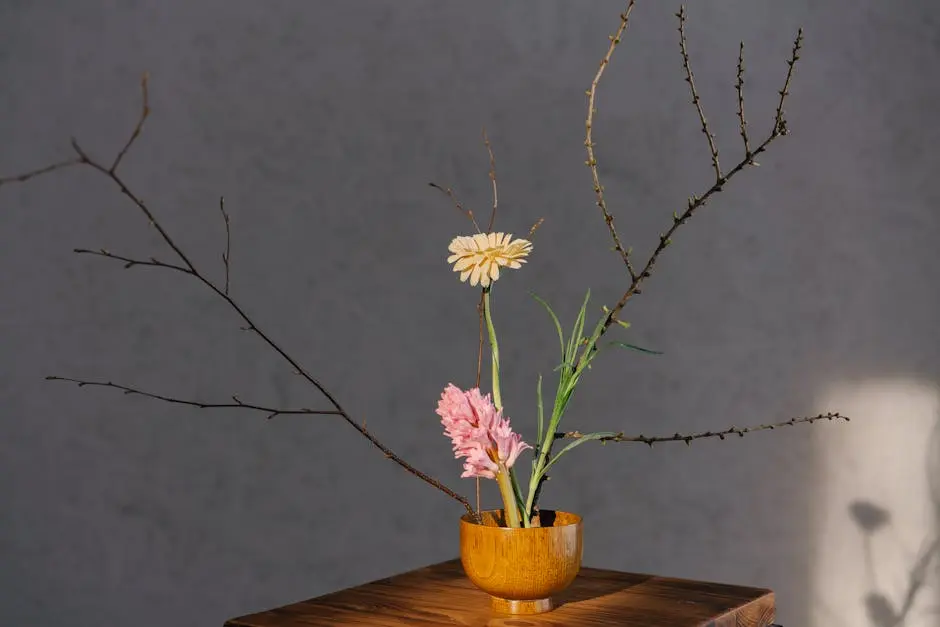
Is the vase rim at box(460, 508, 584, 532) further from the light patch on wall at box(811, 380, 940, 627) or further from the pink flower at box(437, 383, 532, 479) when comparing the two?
the light patch on wall at box(811, 380, 940, 627)

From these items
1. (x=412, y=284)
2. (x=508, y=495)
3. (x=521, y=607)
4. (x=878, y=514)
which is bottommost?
(x=521, y=607)

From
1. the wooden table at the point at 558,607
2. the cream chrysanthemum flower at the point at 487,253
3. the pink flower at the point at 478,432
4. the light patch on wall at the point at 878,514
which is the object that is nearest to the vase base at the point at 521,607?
the wooden table at the point at 558,607

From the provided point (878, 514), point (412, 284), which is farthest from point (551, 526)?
point (878, 514)

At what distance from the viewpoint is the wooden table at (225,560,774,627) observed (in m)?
1.26

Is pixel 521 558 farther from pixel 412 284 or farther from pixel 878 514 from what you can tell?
pixel 878 514

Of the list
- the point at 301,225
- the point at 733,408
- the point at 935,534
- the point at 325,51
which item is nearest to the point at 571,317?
the point at 733,408

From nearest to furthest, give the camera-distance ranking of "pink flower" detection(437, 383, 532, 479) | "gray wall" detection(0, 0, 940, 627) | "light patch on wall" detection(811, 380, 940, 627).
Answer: "pink flower" detection(437, 383, 532, 479), "gray wall" detection(0, 0, 940, 627), "light patch on wall" detection(811, 380, 940, 627)

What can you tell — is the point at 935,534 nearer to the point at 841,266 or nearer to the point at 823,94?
the point at 841,266

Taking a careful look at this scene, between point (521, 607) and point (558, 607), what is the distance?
0.06 meters

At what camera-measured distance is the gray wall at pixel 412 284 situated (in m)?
2.10

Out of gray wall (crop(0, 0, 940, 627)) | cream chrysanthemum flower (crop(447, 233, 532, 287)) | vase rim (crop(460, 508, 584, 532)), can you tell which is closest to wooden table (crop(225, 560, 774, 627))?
vase rim (crop(460, 508, 584, 532))

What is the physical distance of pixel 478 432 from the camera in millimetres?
1200

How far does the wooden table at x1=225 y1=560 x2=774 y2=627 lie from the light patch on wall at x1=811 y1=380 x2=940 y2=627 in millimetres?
1346

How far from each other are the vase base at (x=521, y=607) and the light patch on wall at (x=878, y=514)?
158cm
